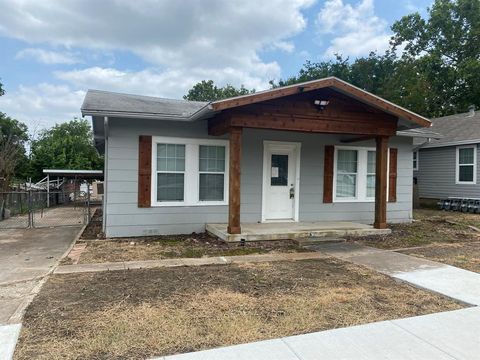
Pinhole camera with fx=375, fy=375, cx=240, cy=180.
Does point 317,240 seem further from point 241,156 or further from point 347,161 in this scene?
point 347,161

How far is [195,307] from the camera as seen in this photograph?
4090 mm

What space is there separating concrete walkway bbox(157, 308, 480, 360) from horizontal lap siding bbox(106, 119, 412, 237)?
586 centimetres

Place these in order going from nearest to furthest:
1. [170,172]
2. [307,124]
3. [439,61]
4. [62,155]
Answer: [307,124] → [170,172] → [439,61] → [62,155]

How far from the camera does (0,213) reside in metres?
12.5

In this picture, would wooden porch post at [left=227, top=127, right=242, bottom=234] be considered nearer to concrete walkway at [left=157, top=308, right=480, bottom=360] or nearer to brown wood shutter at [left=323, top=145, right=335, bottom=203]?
brown wood shutter at [left=323, top=145, right=335, bottom=203]

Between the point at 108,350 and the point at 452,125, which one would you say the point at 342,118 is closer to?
the point at 108,350

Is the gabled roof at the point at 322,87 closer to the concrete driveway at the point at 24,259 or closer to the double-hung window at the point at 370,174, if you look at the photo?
the double-hung window at the point at 370,174

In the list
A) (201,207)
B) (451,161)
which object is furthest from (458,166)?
(201,207)

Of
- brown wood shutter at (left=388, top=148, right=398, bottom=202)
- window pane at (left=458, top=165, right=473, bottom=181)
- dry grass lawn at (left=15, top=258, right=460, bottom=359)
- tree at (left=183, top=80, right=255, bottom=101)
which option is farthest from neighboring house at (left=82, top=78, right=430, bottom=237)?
tree at (left=183, top=80, right=255, bottom=101)

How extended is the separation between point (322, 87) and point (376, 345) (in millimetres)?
5745

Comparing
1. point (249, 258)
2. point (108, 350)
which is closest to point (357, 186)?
point (249, 258)

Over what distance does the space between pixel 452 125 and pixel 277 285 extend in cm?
1677

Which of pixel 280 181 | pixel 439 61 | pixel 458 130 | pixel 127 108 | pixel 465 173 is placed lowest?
pixel 280 181

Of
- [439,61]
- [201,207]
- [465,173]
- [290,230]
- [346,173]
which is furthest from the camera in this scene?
[439,61]
